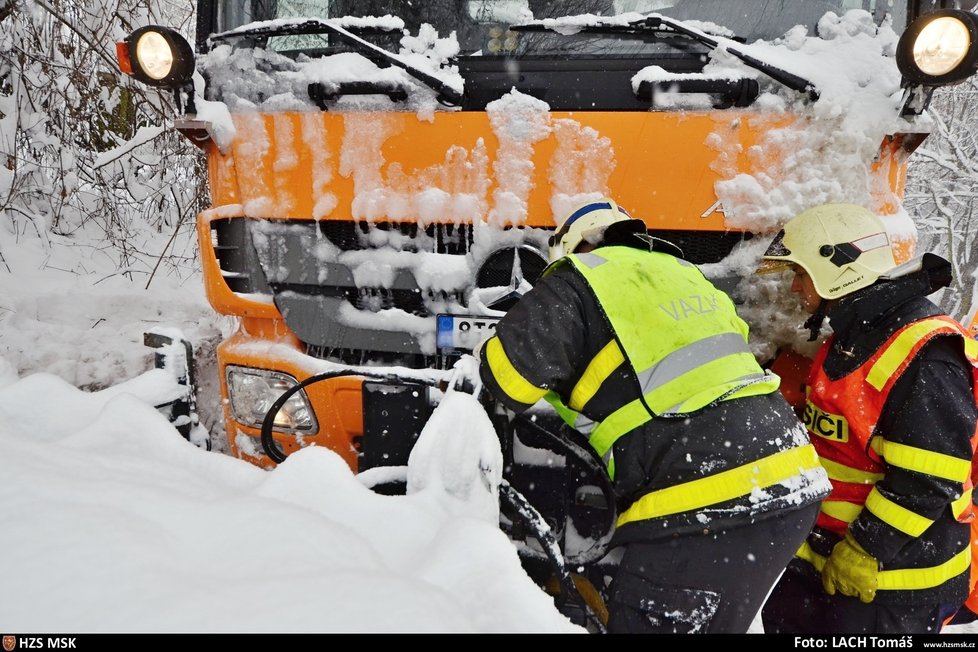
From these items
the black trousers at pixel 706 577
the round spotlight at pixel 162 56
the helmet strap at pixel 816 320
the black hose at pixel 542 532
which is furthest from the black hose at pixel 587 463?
the round spotlight at pixel 162 56

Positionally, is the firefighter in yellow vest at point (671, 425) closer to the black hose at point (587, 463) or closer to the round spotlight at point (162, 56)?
the black hose at point (587, 463)

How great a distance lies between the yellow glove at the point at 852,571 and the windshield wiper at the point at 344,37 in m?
2.02

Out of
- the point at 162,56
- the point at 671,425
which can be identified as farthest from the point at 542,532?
the point at 162,56

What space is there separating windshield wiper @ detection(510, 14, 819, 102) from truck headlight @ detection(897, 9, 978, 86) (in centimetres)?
30

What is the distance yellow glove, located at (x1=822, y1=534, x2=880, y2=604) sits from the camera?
2.06m

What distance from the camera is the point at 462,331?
A: 2.31 meters

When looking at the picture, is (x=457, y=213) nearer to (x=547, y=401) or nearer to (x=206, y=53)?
(x=547, y=401)

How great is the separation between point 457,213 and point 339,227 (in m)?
0.47

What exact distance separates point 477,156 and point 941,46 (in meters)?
1.53

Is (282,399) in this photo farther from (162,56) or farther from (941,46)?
(941,46)

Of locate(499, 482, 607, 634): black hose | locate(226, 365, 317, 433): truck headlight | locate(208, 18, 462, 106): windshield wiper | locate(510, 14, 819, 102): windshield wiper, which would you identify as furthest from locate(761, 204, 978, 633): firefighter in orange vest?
locate(226, 365, 317, 433): truck headlight

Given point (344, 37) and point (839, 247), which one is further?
point (344, 37)

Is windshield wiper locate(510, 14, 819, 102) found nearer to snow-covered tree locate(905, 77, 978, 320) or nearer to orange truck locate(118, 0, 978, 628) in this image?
orange truck locate(118, 0, 978, 628)

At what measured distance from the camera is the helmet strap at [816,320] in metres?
2.23
